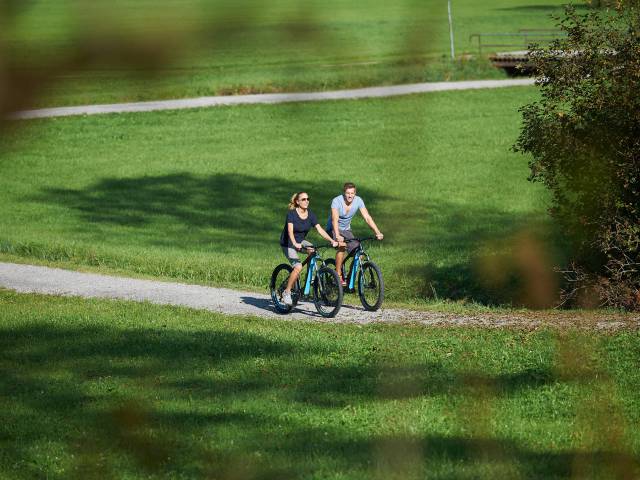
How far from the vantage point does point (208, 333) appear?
11.3 m

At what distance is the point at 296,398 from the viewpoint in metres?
8.12

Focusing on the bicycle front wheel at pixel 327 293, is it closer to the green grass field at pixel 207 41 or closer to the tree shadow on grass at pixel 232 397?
the tree shadow on grass at pixel 232 397

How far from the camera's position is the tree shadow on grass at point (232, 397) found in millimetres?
5288

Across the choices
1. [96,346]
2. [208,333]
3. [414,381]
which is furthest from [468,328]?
[414,381]

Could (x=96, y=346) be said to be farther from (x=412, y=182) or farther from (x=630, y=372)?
(x=412, y=182)

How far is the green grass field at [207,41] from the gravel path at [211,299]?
1060 cm

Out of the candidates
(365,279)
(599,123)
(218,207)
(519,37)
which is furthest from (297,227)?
(218,207)

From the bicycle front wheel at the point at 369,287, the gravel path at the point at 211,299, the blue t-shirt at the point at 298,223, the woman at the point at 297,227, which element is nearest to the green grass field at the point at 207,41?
the gravel path at the point at 211,299

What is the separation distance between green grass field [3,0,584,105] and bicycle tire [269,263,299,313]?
40.4 feet

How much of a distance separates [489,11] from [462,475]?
3.93 meters

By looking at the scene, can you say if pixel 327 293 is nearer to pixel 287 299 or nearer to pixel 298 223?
pixel 287 299

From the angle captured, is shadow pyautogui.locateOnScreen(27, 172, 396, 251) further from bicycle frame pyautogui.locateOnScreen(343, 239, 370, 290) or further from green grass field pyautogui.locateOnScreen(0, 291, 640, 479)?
green grass field pyautogui.locateOnScreen(0, 291, 640, 479)

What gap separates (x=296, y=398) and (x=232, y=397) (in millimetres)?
488

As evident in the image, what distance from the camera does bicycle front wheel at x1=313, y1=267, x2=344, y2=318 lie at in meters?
13.1
